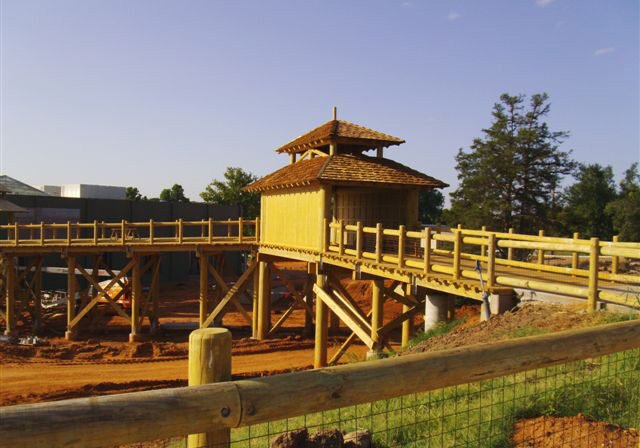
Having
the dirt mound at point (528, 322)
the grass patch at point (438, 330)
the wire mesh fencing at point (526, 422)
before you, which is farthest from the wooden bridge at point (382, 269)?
the wire mesh fencing at point (526, 422)

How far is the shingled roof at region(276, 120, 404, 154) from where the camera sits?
17108 millimetres

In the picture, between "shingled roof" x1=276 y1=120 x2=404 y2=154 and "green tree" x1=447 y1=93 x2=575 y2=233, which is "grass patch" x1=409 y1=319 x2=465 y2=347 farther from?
"green tree" x1=447 y1=93 x2=575 y2=233

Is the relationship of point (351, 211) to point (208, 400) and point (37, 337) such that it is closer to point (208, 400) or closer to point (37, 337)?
point (37, 337)

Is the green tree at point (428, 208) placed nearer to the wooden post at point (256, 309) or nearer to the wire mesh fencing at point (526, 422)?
the wooden post at point (256, 309)

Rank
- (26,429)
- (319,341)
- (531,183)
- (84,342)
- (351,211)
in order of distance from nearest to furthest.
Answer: (26,429)
(319,341)
(351,211)
(84,342)
(531,183)

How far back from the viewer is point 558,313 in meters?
8.40

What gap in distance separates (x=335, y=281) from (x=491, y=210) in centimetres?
2010

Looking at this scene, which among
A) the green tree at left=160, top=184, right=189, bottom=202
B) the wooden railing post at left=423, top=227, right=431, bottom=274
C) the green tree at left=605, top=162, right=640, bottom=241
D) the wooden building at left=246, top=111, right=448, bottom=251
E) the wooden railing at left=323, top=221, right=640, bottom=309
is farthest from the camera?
the green tree at left=160, top=184, right=189, bottom=202

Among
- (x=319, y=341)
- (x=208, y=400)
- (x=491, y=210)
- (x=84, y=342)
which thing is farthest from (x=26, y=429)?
(x=491, y=210)

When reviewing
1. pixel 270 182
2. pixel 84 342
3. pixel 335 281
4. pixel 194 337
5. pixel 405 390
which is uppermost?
pixel 270 182

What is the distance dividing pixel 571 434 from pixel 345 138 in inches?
516

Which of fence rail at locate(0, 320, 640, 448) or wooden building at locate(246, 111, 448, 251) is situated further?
wooden building at locate(246, 111, 448, 251)

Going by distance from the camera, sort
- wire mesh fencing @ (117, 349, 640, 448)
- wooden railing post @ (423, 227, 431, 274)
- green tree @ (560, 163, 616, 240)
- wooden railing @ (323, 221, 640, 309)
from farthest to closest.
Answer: green tree @ (560, 163, 616, 240), wooden railing post @ (423, 227, 431, 274), wooden railing @ (323, 221, 640, 309), wire mesh fencing @ (117, 349, 640, 448)

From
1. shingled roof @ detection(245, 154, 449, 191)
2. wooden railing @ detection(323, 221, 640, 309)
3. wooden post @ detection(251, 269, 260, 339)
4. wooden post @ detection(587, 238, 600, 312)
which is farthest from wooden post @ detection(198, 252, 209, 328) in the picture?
wooden post @ detection(587, 238, 600, 312)
